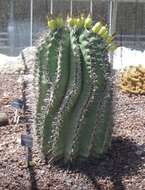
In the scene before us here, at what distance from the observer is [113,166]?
16.4ft

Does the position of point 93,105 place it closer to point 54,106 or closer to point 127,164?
point 54,106

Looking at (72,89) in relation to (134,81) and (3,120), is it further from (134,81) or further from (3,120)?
(134,81)

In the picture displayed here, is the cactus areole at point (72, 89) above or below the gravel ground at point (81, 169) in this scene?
above

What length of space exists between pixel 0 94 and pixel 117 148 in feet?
8.80

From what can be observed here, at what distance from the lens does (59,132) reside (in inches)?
188

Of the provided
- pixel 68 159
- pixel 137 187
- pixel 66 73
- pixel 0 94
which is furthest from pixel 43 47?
pixel 0 94

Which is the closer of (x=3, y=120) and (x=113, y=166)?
(x=113, y=166)

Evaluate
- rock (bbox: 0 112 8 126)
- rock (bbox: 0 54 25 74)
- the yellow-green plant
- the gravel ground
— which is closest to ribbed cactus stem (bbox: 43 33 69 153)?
the gravel ground

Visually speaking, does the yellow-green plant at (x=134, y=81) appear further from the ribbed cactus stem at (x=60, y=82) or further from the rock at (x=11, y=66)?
the ribbed cactus stem at (x=60, y=82)

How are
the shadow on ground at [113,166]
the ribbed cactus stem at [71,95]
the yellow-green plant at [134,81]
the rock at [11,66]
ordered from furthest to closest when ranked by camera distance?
the rock at [11,66], the yellow-green plant at [134,81], the shadow on ground at [113,166], the ribbed cactus stem at [71,95]

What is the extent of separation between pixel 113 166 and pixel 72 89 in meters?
0.75

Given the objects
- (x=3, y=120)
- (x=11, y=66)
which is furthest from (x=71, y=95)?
(x=11, y=66)

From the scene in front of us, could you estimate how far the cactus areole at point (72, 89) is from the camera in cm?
469

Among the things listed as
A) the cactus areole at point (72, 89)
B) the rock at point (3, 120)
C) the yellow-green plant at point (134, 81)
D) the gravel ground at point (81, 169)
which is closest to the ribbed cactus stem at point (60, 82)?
the cactus areole at point (72, 89)
